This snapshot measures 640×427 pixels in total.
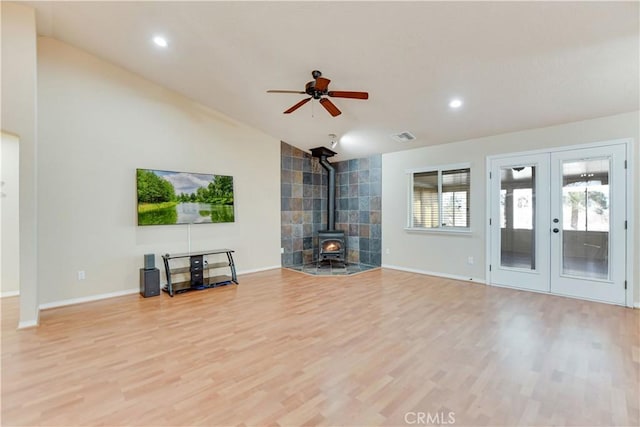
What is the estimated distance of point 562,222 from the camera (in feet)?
14.2

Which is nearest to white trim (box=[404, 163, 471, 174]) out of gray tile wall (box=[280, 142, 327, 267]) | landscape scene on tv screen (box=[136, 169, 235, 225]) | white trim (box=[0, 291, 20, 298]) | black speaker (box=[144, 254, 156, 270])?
gray tile wall (box=[280, 142, 327, 267])

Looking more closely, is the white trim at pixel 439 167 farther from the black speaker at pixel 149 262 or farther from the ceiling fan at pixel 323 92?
the black speaker at pixel 149 262

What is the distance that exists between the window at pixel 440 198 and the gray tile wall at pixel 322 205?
0.85 metres

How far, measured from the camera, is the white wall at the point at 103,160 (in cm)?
388

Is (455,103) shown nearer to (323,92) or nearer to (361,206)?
(323,92)

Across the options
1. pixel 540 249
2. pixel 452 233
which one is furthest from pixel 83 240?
pixel 540 249

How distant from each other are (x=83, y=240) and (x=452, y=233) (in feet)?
19.2

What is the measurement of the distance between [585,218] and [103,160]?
6894 millimetres

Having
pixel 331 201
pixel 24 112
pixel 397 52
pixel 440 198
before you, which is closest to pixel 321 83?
pixel 397 52

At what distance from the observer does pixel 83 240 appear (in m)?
4.11

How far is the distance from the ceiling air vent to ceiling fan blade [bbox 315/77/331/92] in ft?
7.55

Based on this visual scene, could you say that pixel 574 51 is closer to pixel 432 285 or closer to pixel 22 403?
pixel 432 285

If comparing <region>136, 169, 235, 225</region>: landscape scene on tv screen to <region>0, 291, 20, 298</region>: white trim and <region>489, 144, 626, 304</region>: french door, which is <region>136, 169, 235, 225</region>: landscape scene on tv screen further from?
<region>489, 144, 626, 304</region>: french door

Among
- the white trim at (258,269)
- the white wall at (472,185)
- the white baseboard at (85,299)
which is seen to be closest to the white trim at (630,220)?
the white wall at (472,185)
